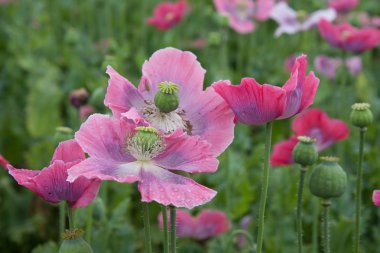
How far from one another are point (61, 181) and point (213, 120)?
0.97 ft

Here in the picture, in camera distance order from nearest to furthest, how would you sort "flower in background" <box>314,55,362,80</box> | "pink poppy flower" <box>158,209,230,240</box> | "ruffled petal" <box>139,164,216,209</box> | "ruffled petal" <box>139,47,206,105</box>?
"ruffled petal" <box>139,164,216,209</box>
"ruffled petal" <box>139,47,206,105</box>
"pink poppy flower" <box>158,209,230,240</box>
"flower in background" <box>314,55,362,80</box>

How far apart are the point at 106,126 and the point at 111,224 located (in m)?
0.98

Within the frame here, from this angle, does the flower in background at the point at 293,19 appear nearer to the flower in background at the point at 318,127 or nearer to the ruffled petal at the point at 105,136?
the flower in background at the point at 318,127

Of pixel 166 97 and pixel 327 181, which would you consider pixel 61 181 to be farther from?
pixel 327 181

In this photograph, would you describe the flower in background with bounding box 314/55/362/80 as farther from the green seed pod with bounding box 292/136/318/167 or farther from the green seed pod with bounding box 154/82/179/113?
the green seed pod with bounding box 154/82/179/113

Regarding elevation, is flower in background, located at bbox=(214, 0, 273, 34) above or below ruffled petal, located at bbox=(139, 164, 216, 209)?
above

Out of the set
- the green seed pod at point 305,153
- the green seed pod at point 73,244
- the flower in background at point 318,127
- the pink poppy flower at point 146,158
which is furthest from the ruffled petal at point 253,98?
the flower in background at point 318,127

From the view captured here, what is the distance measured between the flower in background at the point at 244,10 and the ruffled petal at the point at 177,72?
2114 mm

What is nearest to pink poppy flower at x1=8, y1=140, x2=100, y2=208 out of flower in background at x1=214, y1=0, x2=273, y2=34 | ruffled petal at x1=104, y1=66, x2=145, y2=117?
ruffled petal at x1=104, y1=66, x2=145, y2=117

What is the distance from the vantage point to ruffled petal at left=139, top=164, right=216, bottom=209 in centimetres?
116

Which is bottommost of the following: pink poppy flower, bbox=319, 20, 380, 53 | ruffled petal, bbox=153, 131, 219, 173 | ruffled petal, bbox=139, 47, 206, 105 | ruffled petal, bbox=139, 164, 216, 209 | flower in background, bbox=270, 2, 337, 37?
ruffled petal, bbox=139, 164, 216, 209

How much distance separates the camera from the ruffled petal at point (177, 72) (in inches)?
55.4

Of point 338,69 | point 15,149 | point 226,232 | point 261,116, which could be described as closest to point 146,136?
point 261,116

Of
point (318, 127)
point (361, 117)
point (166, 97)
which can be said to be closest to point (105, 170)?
point (166, 97)
